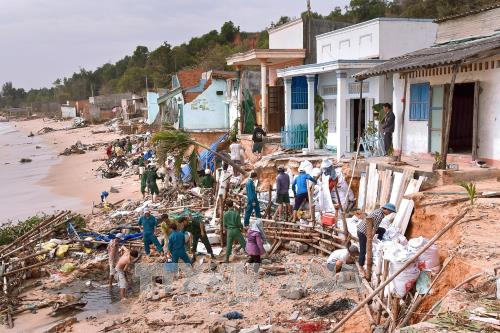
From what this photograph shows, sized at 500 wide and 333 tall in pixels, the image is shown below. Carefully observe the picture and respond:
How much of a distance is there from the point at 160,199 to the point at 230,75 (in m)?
13.6

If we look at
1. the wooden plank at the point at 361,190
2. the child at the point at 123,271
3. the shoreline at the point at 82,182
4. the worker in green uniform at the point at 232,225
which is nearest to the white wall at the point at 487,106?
the wooden plank at the point at 361,190

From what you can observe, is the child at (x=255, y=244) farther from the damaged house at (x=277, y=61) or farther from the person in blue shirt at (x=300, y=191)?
the damaged house at (x=277, y=61)

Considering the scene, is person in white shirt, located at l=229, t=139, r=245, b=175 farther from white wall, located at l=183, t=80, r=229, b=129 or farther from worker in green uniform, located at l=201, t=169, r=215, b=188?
white wall, located at l=183, t=80, r=229, b=129

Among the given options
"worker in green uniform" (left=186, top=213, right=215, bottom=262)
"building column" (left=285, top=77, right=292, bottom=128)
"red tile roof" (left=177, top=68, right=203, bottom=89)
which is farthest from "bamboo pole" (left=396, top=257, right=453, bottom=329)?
"red tile roof" (left=177, top=68, right=203, bottom=89)

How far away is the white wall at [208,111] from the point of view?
3191 cm

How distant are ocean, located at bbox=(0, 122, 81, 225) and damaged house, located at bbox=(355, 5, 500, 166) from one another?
1407 centimetres

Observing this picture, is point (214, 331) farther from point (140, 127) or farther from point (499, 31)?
point (140, 127)

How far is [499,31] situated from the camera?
14.5 m

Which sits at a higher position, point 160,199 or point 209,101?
point 209,101

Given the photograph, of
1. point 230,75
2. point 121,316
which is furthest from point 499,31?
point 230,75

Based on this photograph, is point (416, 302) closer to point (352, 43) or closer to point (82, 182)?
point (352, 43)

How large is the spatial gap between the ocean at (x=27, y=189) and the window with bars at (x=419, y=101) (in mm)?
14185

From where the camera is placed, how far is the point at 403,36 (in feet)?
60.8

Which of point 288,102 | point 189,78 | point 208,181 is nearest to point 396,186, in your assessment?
point 208,181
